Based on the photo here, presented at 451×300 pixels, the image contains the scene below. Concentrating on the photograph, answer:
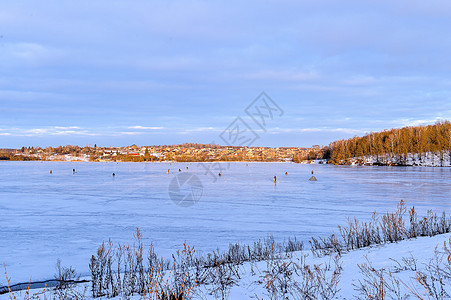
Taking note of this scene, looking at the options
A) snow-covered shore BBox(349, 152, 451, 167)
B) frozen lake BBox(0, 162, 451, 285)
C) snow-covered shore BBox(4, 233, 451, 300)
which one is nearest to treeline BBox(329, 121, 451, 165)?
snow-covered shore BBox(349, 152, 451, 167)

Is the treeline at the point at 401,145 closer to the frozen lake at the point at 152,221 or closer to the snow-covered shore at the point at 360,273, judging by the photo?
the frozen lake at the point at 152,221

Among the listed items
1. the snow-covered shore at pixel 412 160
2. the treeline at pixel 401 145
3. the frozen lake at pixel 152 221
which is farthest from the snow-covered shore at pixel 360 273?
the treeline at pixel 401 145

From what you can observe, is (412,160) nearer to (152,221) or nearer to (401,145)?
(401,145)

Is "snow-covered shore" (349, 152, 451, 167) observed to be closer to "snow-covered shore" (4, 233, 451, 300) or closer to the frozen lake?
the frozen lake

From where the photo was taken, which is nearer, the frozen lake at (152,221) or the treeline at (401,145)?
the frozen lake at (152,221)

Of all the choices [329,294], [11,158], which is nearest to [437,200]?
[329,294]

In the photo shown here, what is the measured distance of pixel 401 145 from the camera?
310 ft

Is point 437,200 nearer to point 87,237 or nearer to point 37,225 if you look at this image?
point 87,237

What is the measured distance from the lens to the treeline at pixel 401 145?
89.7 metres

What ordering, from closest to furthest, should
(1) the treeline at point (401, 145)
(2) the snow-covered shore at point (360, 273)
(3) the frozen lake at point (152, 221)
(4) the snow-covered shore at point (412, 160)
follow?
(2) the snow-covered shore at point (360, 273)
(3) the frozen lake at point (152, 221)
(4) the snow-covered shore at point (412, 160)
(1) the treeline at point (401, 145)

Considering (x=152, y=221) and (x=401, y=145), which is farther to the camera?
(x=401, y=145)

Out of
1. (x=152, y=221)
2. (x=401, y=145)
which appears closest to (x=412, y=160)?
(x=401, y=145)

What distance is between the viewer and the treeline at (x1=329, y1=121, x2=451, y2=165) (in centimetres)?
8969

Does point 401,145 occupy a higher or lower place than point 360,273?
higher
